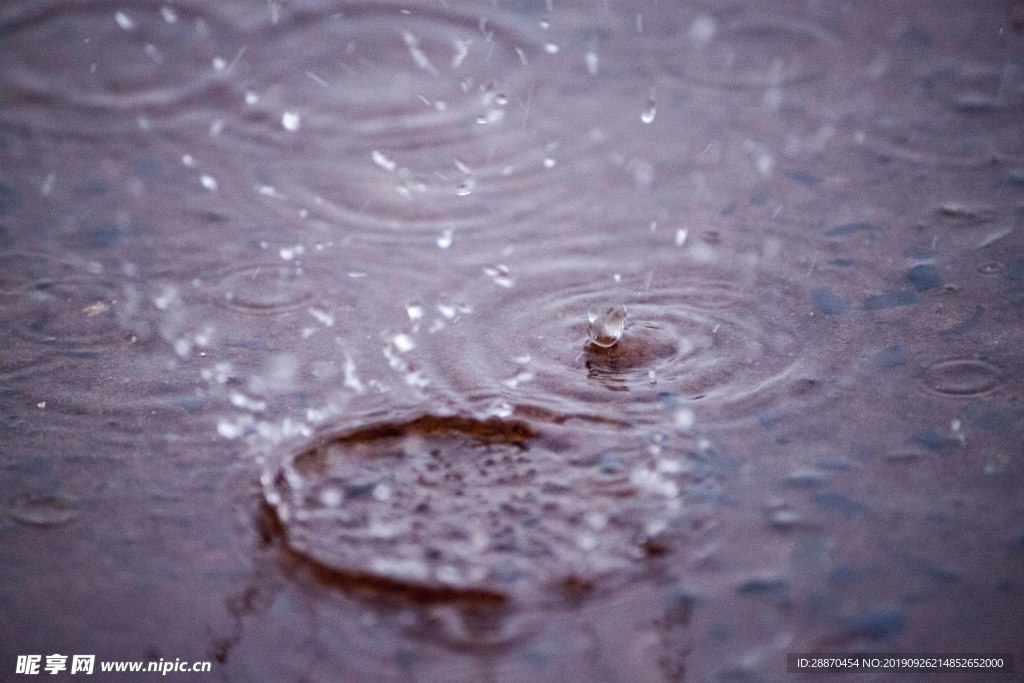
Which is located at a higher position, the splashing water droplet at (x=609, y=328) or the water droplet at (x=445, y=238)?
the water droplet at (x=445, y=238)

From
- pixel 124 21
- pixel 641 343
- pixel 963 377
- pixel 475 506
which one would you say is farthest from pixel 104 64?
pixel 963 377

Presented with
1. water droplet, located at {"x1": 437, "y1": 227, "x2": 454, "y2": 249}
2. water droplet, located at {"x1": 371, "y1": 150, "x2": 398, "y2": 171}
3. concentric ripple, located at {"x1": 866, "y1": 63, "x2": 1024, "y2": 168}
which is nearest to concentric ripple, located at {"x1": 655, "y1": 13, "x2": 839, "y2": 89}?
concentric ripple, located at {"x1": 866, "y1": 63, "x2": 1024, "y2": 168}

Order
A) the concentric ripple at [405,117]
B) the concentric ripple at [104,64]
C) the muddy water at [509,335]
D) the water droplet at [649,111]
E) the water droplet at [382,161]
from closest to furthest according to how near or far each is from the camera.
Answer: the muddy water at [509,335], the concentric ripple at [405,117], the water droplet at [382,161], the water droplet at [649,111], the concentric ripple at [104,64]

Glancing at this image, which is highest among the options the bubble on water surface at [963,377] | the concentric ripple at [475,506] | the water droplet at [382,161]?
the water droplet at [382,161]

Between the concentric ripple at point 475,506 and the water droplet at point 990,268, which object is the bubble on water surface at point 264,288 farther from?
the water droplet at point 990,268

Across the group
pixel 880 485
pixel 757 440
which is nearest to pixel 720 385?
pixel 757 440

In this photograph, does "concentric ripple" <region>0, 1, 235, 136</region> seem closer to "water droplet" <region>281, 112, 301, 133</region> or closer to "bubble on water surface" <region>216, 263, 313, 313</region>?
"water droplet" <region>281, 112, 301, 133</region>

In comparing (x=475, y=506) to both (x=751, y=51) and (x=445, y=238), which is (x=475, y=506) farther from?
(x=751, y=51)

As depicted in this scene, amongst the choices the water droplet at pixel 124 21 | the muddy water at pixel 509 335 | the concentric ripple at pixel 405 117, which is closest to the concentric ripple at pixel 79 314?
the muddy water at pixel 509 335
